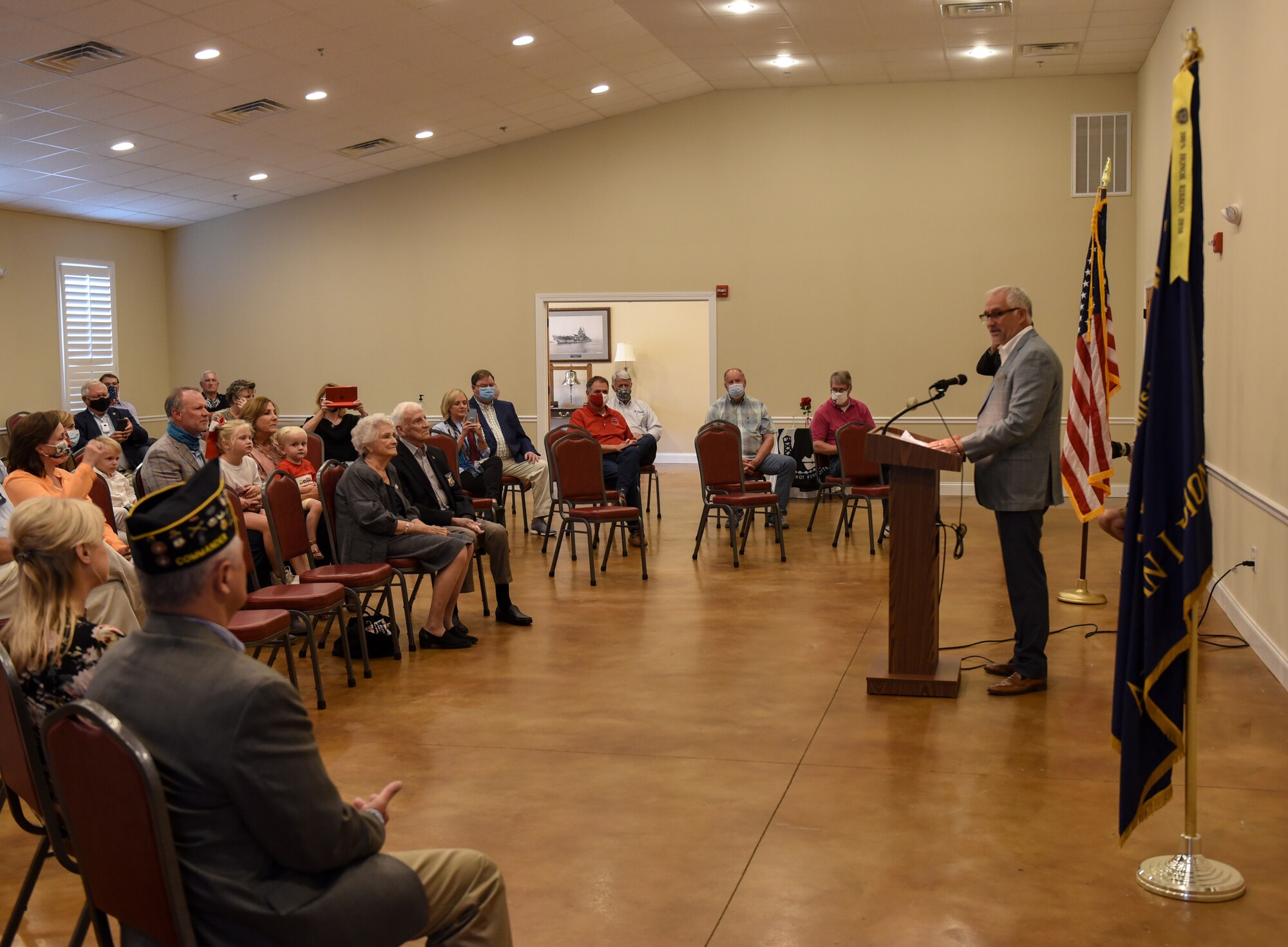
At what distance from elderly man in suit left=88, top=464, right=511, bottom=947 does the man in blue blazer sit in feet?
24.3

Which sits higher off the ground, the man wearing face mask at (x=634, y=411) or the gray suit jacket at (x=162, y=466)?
the man wearing face mask at (x=634, y=411)

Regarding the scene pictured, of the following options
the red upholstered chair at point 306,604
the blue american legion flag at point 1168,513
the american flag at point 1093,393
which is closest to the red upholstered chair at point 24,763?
the red upholstered chair at point 306,604

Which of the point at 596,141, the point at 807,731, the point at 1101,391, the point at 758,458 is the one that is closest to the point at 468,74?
the point at 596,141

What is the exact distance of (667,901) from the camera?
292cm

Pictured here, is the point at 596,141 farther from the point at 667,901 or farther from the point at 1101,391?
the point at 667,901

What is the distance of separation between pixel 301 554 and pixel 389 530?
1.38 ft

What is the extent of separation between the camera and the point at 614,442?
9.24 m

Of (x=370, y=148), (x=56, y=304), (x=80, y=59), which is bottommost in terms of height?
(x=56, y=304)

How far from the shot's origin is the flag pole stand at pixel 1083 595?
6422mm

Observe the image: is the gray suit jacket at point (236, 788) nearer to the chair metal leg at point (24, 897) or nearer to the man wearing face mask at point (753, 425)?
the chair metal leg at point (24, 897)

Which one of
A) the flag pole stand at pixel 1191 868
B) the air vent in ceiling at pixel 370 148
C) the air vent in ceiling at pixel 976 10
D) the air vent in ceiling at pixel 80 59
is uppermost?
the air vent in ceiling at pixel 976 10

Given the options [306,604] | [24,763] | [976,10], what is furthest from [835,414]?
[24,763]

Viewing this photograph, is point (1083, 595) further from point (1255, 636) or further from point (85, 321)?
point (85, 321)

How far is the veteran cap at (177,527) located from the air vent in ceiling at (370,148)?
9978 millimetres
